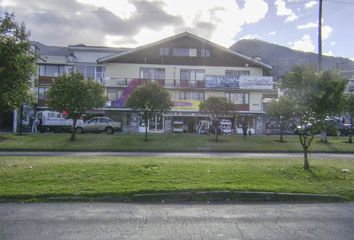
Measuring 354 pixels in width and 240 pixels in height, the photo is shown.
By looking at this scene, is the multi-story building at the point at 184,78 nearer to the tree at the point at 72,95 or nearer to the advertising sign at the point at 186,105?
the advertising sign at the point at 186,105

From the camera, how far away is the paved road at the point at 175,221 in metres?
6.37

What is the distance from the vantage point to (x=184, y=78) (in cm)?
5212

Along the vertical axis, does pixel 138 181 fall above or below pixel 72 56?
below

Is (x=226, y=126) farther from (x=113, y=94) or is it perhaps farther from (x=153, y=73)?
(x=113, y=94)

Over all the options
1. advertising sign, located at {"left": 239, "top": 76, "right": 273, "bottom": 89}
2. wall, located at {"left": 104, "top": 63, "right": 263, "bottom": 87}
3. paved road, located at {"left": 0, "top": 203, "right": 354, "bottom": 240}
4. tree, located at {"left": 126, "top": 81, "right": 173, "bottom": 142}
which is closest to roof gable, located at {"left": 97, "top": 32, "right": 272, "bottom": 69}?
wall, located at {"left": 104, "top": 63, "right": 263, "bottom": 87}

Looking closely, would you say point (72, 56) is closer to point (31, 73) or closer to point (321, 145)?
point (321, 145)

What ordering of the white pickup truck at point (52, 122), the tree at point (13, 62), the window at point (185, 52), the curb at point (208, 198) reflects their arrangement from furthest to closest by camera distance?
1. the window at point (185, 52)
2. the white pickup truck at point (52, 122)
3. the tree at point (13, 62)
4. the curb at point (208, 198)

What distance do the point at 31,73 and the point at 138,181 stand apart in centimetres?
521

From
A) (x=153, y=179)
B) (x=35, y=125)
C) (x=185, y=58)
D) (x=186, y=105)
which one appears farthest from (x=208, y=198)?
(x=185, y=58)

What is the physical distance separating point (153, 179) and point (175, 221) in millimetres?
3914

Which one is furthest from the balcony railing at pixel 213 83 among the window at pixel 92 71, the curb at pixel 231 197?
the curb at pixel 231 197

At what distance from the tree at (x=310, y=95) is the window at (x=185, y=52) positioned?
125 feet

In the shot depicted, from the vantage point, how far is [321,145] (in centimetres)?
3002

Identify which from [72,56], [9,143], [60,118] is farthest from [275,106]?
[72,56]
